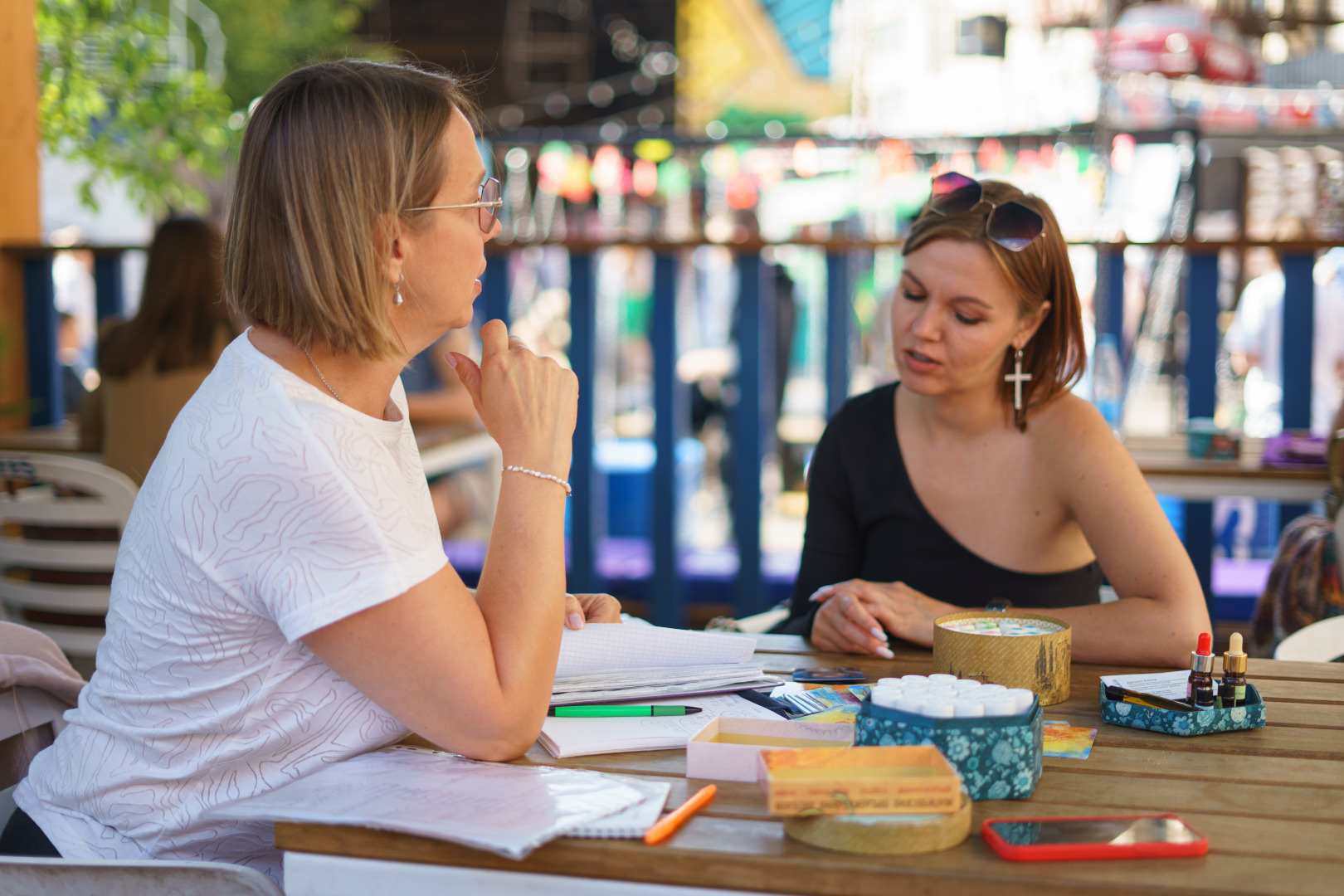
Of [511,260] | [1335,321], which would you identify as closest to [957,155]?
[1335,321]

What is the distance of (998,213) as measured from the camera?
6.15 feet

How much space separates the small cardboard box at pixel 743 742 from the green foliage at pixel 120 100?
4.06 metres

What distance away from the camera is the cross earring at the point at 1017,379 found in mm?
1916

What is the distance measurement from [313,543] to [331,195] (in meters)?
0.34

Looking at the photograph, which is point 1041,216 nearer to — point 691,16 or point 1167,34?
point 1167,34

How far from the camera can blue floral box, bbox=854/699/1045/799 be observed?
960 millimetres

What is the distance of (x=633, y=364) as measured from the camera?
34.2 feet

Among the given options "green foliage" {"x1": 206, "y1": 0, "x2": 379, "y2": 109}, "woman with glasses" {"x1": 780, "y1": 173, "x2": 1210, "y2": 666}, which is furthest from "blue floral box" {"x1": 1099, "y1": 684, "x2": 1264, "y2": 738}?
"green foliage" {"x1": 206, "y1": 0, "x2": 379, "y2": 109}

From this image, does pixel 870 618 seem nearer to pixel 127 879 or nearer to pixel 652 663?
pixel 652 663

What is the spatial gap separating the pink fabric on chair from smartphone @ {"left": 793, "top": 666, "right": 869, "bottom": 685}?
0.83m

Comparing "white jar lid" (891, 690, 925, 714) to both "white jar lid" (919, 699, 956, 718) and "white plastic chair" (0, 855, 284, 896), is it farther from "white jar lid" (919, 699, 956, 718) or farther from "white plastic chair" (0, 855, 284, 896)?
"white plastic chair" (0, 855, 284, 896)

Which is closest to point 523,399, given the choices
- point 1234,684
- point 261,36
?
point 1234,684

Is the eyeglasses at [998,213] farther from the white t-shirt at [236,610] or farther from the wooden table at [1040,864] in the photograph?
the white t-shirt at [236,610]

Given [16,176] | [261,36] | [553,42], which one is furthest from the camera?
[553,42]
